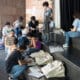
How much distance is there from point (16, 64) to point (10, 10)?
815 cm

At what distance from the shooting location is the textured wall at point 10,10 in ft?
43.7

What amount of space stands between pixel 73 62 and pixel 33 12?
738 cm

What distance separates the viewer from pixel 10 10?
13.5 metres

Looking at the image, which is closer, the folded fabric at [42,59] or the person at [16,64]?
the person at [16,64]

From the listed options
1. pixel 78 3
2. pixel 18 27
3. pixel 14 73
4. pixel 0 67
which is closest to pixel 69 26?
pixel 78 3

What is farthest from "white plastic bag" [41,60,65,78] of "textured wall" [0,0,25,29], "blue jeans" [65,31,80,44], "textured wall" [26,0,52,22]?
"textured wall" [0,0,25,29]

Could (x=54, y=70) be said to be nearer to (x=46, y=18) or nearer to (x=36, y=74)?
(x=36, y=74)

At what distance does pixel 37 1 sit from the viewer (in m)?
11.5

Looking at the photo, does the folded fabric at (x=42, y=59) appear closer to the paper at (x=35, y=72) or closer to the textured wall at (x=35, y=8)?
the paper at (x=35, y=72)

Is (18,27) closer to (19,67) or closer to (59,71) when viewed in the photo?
(19,67)

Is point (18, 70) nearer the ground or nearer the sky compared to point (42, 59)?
nearer the ground

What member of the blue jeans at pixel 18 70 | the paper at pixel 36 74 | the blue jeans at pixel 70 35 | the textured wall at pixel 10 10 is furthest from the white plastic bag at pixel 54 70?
the textured wall at pixel 10 10

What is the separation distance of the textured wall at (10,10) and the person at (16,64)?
784 cm

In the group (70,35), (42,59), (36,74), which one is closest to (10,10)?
(70,35)
